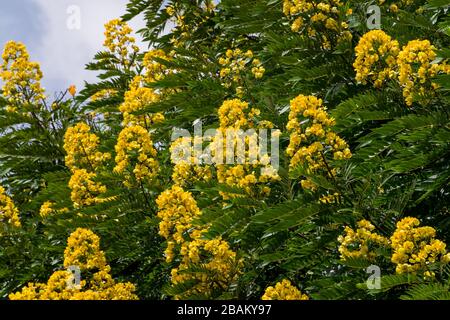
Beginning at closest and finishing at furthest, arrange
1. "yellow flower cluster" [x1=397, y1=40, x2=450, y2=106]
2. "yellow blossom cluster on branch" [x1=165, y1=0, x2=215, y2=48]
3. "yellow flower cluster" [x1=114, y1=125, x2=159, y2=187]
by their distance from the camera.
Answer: "yellow flower cluster" [x1=397, y1=40, x2=450, y2=106] < "yellow flower cluster" [x1=114, y1=125, x2=159, y2=187] < "yellow blossom cluster on branch" [x1=165, y1=0, x2=215, y2=48]

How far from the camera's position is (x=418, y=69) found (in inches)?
210

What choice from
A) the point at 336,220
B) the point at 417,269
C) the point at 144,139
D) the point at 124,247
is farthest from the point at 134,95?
the point at 417,269

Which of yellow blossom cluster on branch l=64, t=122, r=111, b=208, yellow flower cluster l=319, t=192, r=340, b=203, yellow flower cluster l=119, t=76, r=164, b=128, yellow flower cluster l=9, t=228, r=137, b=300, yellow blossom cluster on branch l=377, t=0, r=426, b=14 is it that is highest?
yellow blossom cluster on branch l=377, t=0, r=426, b=14

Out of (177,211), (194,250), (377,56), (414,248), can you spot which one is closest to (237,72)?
(377,56)

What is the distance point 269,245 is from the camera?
5.29m

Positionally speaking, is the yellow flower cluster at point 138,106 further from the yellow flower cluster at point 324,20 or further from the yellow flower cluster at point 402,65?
the yellow flower cluster at point 402,65

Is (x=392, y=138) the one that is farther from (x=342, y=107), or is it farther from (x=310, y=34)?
(x=310, y=34)

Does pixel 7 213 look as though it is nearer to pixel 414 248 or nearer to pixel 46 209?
pixel 46 209

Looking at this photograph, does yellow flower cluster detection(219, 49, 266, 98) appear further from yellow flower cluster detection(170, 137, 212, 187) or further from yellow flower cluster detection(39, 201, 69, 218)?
yellow flower cluster detection(39, 201, 69, 218)

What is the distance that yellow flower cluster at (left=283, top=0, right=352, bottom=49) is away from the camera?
21.1 feet

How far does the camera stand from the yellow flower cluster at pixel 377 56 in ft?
18.5

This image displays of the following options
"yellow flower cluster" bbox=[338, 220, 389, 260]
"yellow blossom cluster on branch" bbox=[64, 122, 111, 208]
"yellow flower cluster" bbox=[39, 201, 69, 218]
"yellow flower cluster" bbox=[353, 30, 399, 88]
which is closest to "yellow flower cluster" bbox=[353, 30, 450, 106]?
"yellow flower cluster" bbox=[353, 30, 399, 88]

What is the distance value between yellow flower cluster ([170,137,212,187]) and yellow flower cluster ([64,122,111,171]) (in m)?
1.48
